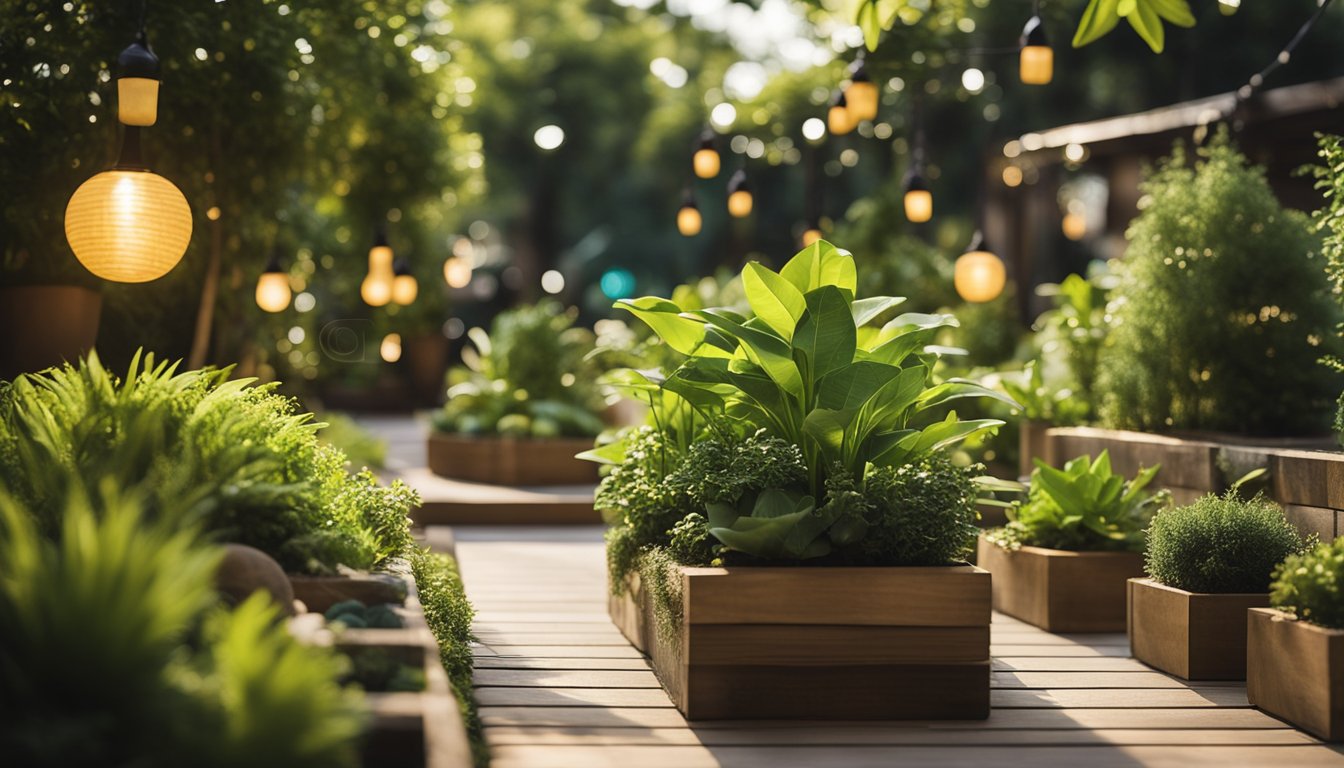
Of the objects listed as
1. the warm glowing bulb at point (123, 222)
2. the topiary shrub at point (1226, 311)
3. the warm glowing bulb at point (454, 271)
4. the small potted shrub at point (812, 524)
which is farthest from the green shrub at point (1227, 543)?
the warm glowing bulb at point (454, 271)

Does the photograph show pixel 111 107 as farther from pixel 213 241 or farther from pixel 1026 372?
pixel 1026 372

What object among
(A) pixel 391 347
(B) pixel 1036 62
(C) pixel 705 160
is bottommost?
(A) pixel 391 347

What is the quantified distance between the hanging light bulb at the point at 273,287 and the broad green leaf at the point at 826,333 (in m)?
6.67

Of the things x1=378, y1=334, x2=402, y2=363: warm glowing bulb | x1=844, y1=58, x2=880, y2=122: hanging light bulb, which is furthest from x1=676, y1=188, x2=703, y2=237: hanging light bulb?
x1=378, y1=334, x2=402, y2=363: warm glowing bulb

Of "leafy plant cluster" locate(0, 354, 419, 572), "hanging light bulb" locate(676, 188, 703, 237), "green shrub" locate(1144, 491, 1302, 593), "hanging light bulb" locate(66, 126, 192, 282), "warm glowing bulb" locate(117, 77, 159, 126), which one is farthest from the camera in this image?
"hanging light bulb" locate(676, 188, 703, 237)

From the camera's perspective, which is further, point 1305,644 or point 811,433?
point 811,433

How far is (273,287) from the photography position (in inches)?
403

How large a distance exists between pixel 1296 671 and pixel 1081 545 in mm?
1810

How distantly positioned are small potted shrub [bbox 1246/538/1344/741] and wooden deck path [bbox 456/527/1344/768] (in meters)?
0.07

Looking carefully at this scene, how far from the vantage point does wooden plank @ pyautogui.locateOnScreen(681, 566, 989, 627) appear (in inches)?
161

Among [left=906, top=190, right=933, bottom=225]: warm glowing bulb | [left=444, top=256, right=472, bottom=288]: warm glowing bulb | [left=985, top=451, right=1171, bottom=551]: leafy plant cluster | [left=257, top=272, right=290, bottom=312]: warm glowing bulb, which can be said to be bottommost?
[left=985, top=451, right=1171, bottom=551]: leafy plant cluster

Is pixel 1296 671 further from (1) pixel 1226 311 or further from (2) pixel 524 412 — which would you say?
(2) pixel 524 412

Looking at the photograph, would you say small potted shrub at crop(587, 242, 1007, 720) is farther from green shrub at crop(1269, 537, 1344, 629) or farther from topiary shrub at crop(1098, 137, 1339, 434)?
topiary shrub at crop(1098, 137, 1339, 434)

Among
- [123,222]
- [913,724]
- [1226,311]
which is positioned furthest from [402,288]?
[913,724]
